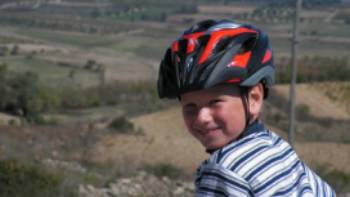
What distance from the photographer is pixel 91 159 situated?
1912cm

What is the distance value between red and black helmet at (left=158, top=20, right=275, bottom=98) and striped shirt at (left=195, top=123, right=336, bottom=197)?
21 centimetres

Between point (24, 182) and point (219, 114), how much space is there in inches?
307

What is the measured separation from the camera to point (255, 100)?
2.80 m

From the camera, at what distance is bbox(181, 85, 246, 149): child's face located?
2717 millimetres

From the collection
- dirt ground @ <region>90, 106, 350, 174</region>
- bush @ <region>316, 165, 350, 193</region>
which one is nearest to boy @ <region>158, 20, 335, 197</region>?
bush @ <region>316, 165, 350, 193</region>

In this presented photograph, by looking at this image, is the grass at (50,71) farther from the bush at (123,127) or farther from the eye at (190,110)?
the eye at (190,110)

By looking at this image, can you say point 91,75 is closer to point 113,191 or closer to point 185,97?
point 113,191

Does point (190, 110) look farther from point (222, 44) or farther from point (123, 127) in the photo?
point (123, 127)

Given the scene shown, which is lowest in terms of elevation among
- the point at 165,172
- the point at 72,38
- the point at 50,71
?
the point at 72,38

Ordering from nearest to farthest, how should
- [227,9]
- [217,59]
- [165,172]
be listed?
[217,59], [165,172], [227,9]

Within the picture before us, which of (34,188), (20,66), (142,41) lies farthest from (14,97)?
(142,41)

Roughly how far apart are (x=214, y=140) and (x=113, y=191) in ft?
31.8

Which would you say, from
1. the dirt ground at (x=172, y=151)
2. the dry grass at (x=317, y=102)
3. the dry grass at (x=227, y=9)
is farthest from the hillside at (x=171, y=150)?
the dry grass at (x=227, y=9)

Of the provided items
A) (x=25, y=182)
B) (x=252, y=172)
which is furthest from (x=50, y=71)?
(x=252, y=172)
